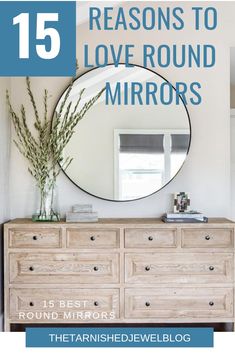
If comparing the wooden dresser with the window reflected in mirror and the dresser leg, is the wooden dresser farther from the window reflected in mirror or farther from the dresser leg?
the window reflected in mirror

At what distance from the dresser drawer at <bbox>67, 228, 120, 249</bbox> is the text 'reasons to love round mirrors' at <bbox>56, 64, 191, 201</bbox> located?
0.35 m

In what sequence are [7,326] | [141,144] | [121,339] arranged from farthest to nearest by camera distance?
1. [141,144]
2. [7,326]
3. [121,339]

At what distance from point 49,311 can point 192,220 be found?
44.6 inches

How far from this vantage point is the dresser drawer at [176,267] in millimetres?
2762

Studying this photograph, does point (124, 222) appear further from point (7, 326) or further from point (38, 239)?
point (7, 326)

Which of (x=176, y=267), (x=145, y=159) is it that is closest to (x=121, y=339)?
(x=176, y=267)

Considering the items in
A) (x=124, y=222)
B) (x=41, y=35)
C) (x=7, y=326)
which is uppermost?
(x=41, y=35)

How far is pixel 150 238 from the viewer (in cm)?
276

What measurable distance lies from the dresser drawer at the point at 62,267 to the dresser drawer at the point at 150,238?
172 mm

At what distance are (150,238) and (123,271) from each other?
11.1 inches

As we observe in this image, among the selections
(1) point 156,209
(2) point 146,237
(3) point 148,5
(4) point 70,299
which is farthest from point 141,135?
(4) point 70,299

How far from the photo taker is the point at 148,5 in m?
3.10

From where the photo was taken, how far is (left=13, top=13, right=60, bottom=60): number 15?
7.23 ft

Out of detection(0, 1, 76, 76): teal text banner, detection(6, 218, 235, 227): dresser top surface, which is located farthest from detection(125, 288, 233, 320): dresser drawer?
detection(0, 1, 76, 76): teal text banner
